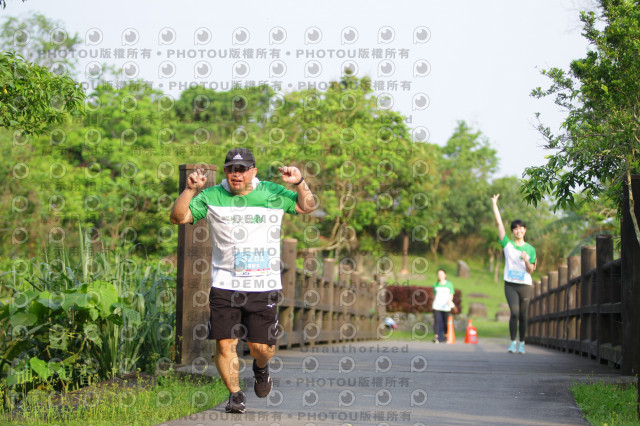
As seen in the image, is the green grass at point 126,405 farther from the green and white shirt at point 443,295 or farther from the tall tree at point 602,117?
the green and white shirt at point 443,295

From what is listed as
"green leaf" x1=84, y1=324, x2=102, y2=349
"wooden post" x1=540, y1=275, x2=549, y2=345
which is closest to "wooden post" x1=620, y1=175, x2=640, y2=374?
"green leaf" x1=84, y1=324, x2=102, y2=349

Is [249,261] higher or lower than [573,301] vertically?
higher

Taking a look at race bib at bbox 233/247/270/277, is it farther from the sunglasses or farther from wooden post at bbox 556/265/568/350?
wooden post at bbox 556/265/568/350

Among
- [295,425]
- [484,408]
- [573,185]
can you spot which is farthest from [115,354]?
[573,185]

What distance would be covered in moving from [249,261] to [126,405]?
3.92 ft

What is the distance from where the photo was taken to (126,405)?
527 centimetres

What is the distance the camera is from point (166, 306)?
301 inches

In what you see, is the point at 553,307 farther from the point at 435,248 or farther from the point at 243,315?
the point at 435,248

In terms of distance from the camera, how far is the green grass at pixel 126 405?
4.85m

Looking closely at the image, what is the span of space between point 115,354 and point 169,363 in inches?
19.4

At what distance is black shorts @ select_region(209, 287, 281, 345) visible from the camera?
533cm

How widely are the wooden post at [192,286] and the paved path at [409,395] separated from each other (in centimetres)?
52

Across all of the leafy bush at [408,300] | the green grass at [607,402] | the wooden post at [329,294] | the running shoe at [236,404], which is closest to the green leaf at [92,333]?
the running shoe at [236,404]

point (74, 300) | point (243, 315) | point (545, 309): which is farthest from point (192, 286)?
point (545, 309)
